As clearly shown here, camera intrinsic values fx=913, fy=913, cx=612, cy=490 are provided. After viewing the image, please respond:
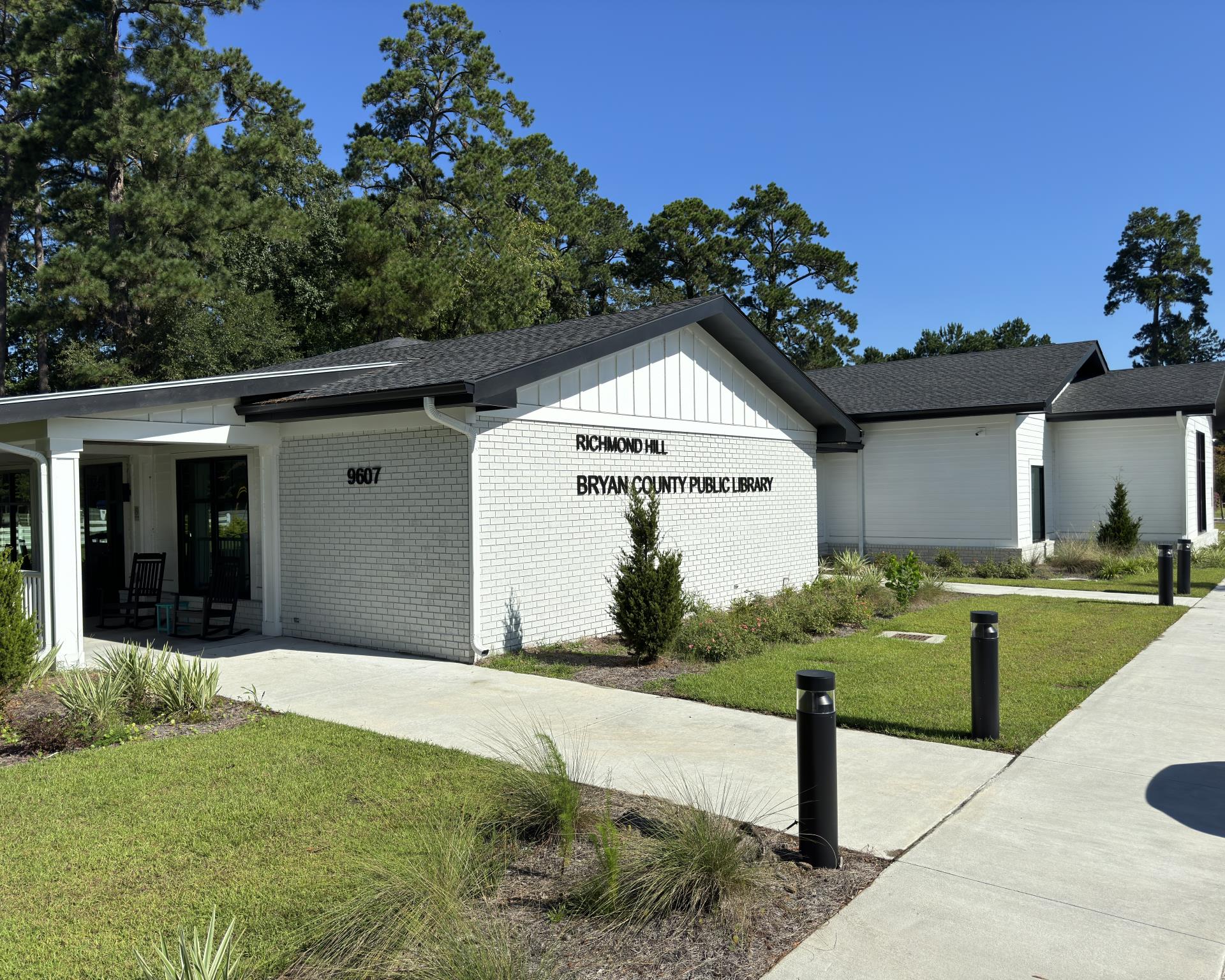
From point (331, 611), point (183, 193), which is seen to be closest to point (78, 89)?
point (183, 193)

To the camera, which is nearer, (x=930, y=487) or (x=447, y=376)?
(x=447, y=376)

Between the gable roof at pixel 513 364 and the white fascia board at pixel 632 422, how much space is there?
318 millimetres

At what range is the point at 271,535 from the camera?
38.8 ft

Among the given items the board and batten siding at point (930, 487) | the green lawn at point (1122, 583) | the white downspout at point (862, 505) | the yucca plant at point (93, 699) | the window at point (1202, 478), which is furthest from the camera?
the window at point (1202, 478)

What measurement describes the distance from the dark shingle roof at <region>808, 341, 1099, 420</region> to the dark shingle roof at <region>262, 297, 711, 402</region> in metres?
9.17

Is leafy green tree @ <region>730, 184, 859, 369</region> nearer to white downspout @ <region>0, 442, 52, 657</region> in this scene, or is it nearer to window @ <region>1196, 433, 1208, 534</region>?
window @ <region>1196, 433, 1208, 534</region>

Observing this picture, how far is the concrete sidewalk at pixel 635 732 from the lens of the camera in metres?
5.60

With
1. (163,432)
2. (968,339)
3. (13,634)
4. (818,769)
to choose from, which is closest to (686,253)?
(968,339)

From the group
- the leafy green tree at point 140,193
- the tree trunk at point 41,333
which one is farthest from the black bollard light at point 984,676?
the tree trunk at point 41,333

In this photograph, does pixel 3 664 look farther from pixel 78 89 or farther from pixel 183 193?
pixel 78 89

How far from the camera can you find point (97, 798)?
5688mm

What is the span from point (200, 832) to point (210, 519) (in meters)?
8.81

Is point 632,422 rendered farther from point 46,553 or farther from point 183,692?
point 46,553

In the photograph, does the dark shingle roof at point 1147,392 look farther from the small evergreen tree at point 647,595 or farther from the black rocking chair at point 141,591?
the black rocking chair at point 141,591
